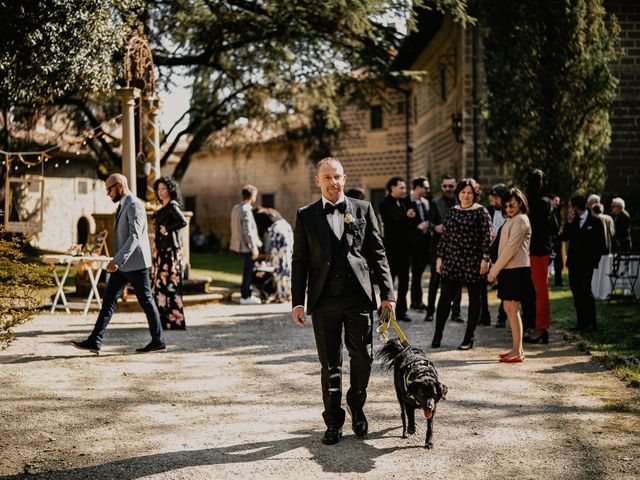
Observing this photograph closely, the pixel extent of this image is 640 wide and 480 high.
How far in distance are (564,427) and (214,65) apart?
1576 cm

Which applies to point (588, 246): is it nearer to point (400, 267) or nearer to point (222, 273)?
point (400, 267)

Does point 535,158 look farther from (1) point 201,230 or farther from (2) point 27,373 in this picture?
(1) point 201,230

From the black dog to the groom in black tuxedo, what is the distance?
Result: 0.24 meters

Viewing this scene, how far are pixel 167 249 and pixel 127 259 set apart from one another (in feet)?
5.30

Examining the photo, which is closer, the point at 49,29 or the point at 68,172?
the point at 49,29

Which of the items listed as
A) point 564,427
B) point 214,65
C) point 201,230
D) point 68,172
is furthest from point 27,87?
point 201,230

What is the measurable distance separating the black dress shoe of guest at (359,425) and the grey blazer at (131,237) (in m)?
3.81

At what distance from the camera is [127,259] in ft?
27.5

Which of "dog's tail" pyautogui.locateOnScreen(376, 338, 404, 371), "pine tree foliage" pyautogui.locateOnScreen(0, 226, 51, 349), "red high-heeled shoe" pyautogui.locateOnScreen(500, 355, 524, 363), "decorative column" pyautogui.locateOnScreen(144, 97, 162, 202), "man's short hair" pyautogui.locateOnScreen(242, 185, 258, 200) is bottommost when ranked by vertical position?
"red high-heeled shoe" pyautogui.locateOnScreen(500, 355, 524, 363)

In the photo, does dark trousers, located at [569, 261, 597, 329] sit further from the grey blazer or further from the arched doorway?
the arched doorway

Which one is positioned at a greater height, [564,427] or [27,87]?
[27,87]

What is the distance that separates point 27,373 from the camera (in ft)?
24.9

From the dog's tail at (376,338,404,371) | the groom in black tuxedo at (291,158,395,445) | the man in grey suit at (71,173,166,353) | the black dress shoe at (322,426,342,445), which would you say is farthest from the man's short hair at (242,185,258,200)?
the black dress shoe at (322,426,342,445)

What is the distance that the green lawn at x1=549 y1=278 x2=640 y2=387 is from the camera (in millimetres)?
7746
